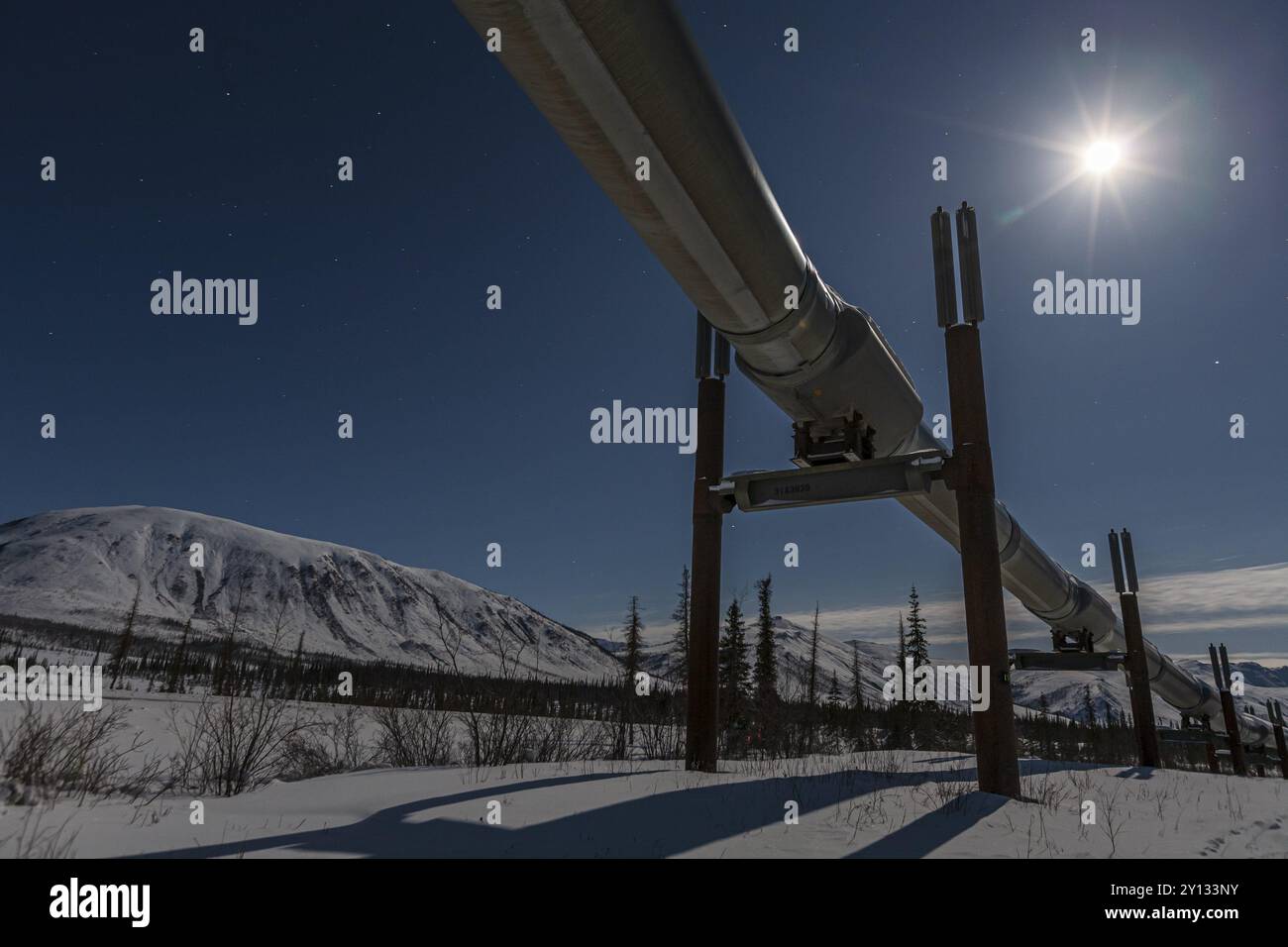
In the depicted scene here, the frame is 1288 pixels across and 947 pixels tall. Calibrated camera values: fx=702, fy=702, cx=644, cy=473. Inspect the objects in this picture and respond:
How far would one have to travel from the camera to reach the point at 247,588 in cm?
13775

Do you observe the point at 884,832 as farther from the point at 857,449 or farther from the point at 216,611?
the point at 216,611

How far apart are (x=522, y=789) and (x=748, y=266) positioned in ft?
14.2

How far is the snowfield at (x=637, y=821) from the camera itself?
357 centimetres

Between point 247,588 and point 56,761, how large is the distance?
6038 inches

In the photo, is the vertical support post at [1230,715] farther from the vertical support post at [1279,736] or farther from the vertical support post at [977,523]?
the vertical support post at [977,523]

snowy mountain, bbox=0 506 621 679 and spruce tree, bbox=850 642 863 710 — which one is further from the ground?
snowy mountain, bbox=0 506 621 679

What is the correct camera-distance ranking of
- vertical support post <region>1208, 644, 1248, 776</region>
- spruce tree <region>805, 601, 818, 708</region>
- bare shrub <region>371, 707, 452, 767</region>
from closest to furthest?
1. bare shrub <region>371, 707, 452, 767</region>
2. vertical support post <region>1208, 644, 1248, 776</region>
3. spruce tree <region>805, 601, 818, 708</region>

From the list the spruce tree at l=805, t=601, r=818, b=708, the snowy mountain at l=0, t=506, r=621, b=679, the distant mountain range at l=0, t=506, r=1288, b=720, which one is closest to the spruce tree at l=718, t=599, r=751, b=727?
the spruce tree at l=805, t=601, r=818, b=708

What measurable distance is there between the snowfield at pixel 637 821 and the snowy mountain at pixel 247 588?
129m

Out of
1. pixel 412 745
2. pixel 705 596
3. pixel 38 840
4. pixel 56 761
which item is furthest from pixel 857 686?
pixel 38 840

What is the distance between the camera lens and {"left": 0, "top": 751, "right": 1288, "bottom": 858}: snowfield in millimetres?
3574

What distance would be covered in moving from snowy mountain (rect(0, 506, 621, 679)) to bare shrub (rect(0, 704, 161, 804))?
128755mm

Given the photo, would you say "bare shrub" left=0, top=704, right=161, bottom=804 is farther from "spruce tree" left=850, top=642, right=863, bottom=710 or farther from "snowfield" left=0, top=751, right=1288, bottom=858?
"spruce tree" left=850, top=642, right=863, bottom=710

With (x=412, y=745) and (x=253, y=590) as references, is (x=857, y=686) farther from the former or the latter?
(x=253, y=590)
